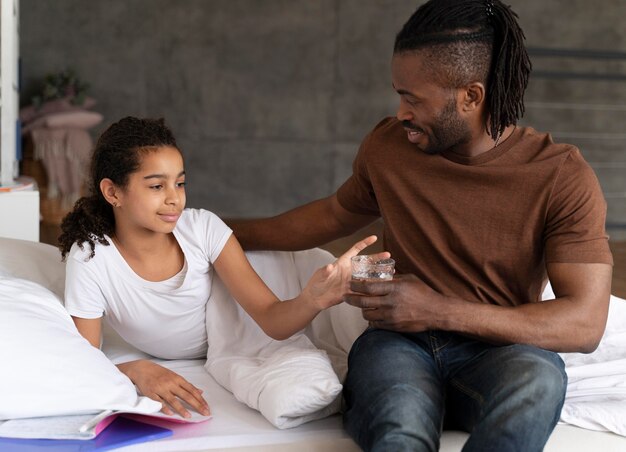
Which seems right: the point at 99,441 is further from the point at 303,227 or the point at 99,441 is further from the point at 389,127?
the point at 389,127

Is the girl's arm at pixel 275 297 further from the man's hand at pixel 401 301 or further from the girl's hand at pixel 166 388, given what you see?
the girl's hand at pixel 166 388

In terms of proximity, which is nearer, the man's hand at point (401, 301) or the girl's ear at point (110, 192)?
the man's hand at point (401, 301)

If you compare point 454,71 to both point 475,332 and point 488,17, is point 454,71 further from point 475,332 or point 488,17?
point 475,332

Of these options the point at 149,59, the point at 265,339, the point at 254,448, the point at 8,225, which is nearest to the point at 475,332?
the point at 254,448

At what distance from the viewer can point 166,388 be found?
1731mm

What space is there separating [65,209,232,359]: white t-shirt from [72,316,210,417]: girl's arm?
0.07 metres

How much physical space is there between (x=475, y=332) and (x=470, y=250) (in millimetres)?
198

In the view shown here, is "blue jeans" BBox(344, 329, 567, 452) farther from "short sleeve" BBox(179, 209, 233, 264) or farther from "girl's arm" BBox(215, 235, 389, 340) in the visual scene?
"short sleeve" BBox(179, 209, 233, 264)

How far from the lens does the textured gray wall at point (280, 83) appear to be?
6012mm

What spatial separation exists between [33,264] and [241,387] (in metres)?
0.64

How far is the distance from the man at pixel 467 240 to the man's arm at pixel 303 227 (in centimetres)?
14

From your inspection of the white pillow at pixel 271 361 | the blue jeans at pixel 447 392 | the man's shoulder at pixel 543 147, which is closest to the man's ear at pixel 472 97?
the man's shoulder at pixel 543 147

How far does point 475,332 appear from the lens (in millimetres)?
1607

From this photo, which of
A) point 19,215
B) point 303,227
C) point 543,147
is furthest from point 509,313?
point 19,215
